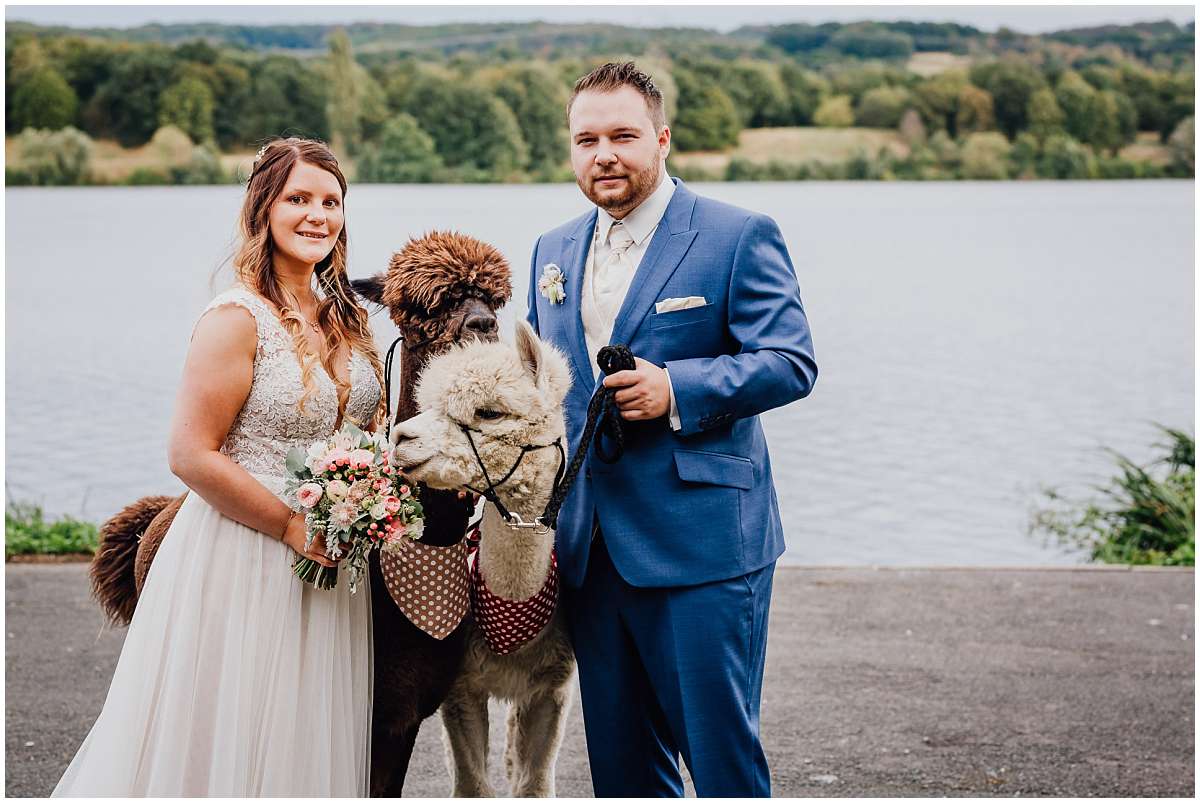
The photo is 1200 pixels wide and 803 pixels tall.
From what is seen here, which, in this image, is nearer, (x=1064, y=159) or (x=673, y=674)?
(x=673, y=674)

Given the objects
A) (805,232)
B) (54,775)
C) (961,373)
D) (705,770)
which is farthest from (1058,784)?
(805,232)

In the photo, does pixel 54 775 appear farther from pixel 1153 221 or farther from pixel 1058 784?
pixel 1153 221

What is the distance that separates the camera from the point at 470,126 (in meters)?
21.4

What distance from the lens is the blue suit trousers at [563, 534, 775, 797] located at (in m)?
2.79

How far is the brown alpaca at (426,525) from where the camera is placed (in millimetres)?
2637

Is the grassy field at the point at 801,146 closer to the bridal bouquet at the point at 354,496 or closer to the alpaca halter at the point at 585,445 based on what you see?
the alpaca halter at the point at 585,445

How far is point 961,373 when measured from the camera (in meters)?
17.0

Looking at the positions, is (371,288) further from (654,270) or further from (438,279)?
(654,270)

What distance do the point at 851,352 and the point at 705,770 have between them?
15.8 meters

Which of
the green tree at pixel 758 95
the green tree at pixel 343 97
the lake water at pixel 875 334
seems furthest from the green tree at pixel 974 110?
the green tree at pixel 343 97

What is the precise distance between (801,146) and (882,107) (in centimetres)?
236

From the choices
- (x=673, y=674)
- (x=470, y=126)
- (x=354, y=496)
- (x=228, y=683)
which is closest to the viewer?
(x=354, y=496)

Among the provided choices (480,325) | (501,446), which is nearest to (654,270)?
(480,325)

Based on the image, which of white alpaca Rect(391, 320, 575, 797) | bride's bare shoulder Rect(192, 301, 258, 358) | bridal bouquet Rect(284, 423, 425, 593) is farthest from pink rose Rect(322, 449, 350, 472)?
bride's bare shoulder Rect(192, 301, 258, 358)
